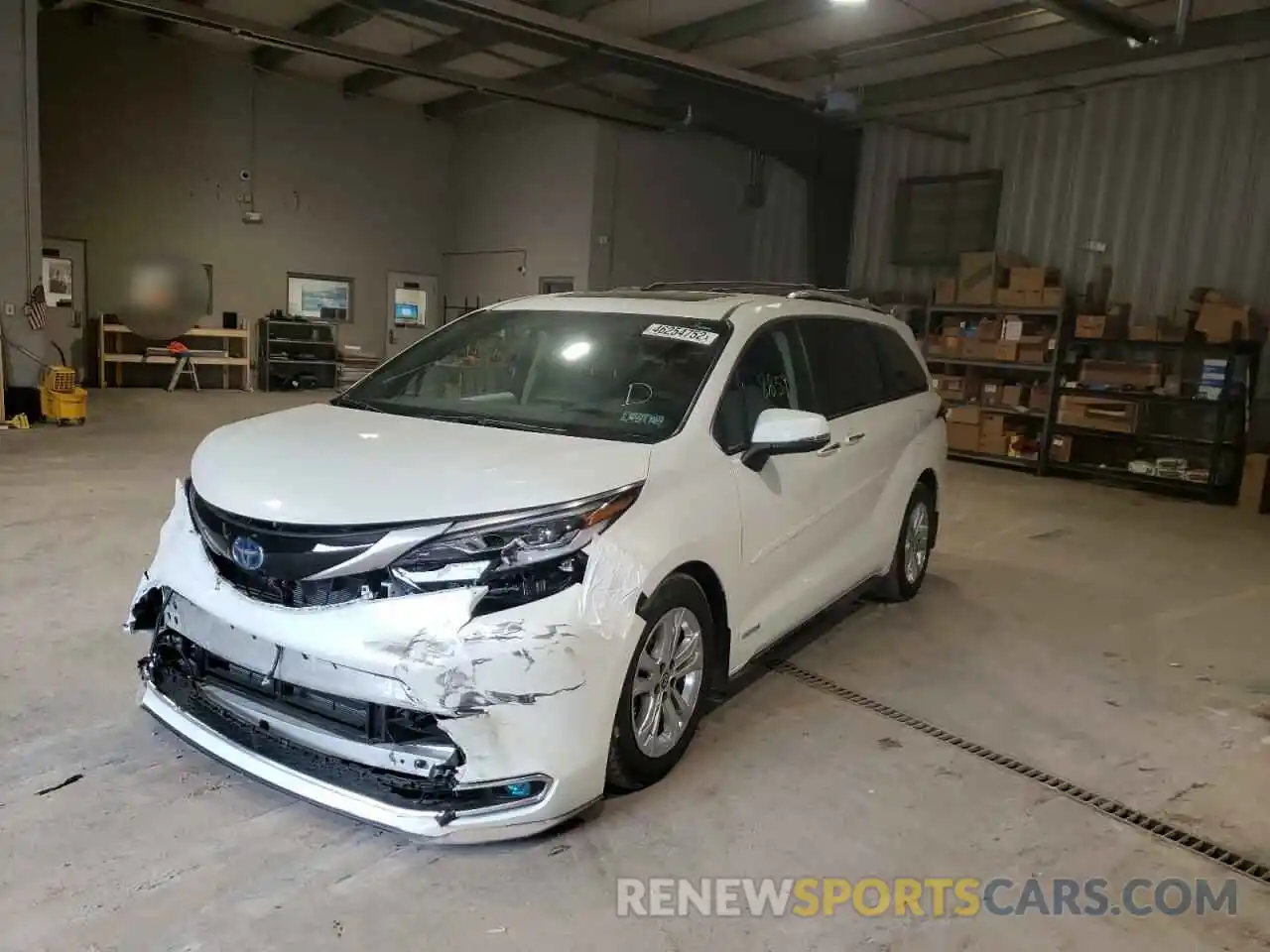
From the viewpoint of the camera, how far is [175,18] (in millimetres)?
9484

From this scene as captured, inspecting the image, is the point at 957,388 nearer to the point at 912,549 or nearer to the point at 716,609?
the point at 912,549

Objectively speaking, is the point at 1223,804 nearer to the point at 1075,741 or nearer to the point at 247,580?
the point at 1075,741

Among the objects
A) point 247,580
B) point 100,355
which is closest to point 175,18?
point 100,355

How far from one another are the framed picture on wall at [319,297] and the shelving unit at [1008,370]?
926 cm

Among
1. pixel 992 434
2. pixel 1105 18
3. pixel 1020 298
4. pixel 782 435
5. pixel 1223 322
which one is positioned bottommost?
pixel 992 434

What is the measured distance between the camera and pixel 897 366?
4.37 m

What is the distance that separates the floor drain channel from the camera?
8.09ft

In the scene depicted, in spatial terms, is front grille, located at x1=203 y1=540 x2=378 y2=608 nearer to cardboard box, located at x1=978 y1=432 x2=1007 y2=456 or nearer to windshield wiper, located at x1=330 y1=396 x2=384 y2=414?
windshield wiper, located at x1=330 y1=396 x2=384 y2=414

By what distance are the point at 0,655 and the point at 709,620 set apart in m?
2.57

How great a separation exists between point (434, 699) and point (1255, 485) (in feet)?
28.4

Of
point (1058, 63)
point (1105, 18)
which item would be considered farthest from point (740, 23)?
point (1105, 18)

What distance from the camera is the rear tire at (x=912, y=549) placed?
4.36 m

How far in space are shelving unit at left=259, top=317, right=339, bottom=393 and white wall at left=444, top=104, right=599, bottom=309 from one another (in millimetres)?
2433

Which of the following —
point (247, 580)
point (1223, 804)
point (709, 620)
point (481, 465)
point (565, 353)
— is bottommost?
point (1223, 804)
